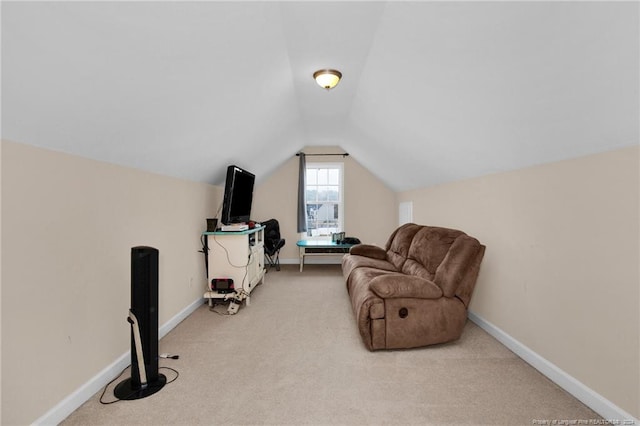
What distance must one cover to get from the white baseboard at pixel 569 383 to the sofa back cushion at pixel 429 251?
29.2 inches

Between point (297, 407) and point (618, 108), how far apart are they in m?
2.26

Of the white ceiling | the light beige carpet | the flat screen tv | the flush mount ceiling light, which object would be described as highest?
the flush mount ceiling light

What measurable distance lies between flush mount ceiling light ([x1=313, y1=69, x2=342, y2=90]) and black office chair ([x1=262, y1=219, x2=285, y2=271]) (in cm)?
346

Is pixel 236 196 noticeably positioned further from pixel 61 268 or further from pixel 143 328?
pixel 61 268

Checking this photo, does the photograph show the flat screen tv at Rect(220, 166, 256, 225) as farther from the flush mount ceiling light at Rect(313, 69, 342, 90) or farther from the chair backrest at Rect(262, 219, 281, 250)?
the flush mount ceiling light at Rect(313, 69, 342, 90)

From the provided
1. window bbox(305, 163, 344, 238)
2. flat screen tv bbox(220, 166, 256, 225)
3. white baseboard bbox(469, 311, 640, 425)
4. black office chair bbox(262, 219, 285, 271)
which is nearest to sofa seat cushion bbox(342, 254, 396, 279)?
white baseboard bbox(469, 311, 640, 425)

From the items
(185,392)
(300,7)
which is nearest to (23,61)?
(300,7)

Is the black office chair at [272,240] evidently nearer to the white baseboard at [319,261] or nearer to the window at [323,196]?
the white baseboard at [319,261]

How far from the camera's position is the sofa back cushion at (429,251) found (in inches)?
128

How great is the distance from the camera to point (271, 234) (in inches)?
246

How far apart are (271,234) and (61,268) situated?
174 inches

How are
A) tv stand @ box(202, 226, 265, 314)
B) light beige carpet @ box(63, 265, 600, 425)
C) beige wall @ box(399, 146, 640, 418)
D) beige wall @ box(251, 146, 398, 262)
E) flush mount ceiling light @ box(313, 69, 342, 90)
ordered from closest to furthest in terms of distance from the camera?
beige wall @ box(399, 146, 640, 418), light beige carpet @ box(63, 265, 600, 425), flush mount ceiling light @ box(313, 69, 342, 90), tv stand @ box(202, 226, 265, 314), beige wall @ box(251, 146, 398, 262)

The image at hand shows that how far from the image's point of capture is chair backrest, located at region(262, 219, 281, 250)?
614 cm

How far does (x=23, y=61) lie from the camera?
130 cm
